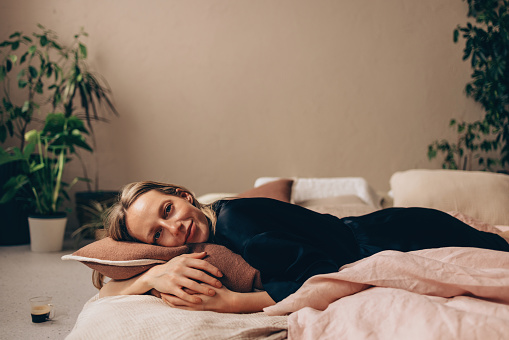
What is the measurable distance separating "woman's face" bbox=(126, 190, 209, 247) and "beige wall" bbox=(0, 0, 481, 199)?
2.51 metres

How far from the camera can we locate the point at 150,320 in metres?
1.00

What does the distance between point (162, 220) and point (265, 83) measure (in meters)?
2.74

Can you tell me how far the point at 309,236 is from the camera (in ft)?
4.27

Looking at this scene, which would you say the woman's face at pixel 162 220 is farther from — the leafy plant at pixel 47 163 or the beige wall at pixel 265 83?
the beige wall at pixel 265 83

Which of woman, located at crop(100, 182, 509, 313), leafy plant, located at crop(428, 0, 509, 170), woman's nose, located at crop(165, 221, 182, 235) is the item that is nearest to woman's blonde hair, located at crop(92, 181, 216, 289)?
woman, located at crop(100, 182, 509, 313)

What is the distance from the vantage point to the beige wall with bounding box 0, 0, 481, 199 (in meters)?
3.78

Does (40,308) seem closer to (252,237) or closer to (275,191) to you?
(252,237)

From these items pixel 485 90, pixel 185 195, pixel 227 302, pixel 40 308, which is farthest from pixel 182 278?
pixel 485 90

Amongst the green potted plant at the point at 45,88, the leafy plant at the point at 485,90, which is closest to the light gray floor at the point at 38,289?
the green potted plant at the point at 45,88

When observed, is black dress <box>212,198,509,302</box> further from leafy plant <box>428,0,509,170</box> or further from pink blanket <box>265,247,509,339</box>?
leafy plant <box>428,0,509,170</box>

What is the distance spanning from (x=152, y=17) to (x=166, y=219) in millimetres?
2912

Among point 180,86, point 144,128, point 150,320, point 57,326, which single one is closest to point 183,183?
point 144,128

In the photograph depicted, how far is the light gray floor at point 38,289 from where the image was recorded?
Result: 1.76 meters

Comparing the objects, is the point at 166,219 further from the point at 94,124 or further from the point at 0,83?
the point at 0,83
